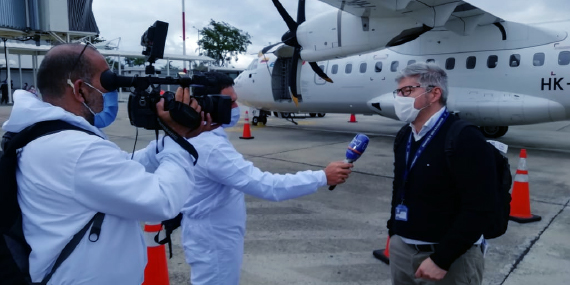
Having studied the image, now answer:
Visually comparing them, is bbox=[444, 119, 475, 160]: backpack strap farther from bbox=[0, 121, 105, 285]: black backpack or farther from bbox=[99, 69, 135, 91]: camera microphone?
bbox=[0, 121, 105, 285]: black backpack

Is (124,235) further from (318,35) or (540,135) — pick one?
(540,135)

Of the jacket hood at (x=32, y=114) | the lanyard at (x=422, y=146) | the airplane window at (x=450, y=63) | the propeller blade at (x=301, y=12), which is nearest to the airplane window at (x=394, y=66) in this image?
→ the airplane window at (x=450, y=63)

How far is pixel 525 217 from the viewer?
17.8ft

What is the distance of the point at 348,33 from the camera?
410 inches

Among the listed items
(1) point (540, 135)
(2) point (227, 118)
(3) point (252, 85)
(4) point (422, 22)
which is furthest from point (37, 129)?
(1) point (540, 135)

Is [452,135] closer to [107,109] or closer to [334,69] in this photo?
[107,109]

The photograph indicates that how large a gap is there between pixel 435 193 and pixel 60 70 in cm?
185

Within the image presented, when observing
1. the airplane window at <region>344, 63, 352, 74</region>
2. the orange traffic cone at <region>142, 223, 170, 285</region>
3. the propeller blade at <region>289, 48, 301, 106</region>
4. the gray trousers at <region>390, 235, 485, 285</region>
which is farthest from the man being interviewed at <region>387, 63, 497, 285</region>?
the airplane window at <region>344, 63, 352, 74</region>

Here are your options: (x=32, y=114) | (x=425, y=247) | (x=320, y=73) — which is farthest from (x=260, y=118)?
(x=32, y=114)

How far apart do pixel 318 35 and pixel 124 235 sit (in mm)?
9904

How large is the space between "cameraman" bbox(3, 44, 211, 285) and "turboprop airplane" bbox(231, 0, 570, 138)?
A: 326 inches

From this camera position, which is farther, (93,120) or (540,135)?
(540,135)

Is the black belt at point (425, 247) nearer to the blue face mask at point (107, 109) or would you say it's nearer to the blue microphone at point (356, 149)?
the blue microphone at point (356, 149)

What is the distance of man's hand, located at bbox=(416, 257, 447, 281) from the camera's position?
7.09 feet
